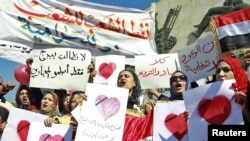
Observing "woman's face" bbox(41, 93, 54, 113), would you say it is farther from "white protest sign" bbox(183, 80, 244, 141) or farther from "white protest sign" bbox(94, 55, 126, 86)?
"white protest sign" bbox(183, 80, 244, 141)

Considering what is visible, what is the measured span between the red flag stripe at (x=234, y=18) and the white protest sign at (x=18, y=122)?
1.51 m

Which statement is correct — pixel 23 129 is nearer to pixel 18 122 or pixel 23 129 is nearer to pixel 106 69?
pixel 18 122

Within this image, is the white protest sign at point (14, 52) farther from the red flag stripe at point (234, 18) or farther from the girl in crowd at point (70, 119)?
the red flag stripe at point (234, 18)

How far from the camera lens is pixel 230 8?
11289mm

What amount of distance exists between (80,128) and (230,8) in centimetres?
840

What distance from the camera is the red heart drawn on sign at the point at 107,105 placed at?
3602 mm

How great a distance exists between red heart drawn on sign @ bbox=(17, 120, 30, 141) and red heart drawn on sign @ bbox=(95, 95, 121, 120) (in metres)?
0.65

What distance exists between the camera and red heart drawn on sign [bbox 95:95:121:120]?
142 inches

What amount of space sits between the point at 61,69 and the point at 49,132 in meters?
1.25

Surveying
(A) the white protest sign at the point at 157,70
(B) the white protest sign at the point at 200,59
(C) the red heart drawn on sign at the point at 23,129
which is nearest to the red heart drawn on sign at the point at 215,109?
(C) the red heart drawn on sign at the point at 23,129

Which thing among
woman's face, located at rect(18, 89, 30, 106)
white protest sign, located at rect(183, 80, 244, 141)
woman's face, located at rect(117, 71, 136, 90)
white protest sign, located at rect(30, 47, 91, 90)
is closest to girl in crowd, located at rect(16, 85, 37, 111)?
woman's face, located at rect(18, 89, 30, 106)

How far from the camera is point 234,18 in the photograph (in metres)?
3.73

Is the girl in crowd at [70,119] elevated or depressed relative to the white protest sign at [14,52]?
depressed

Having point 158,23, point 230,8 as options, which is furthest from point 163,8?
point 230,8
